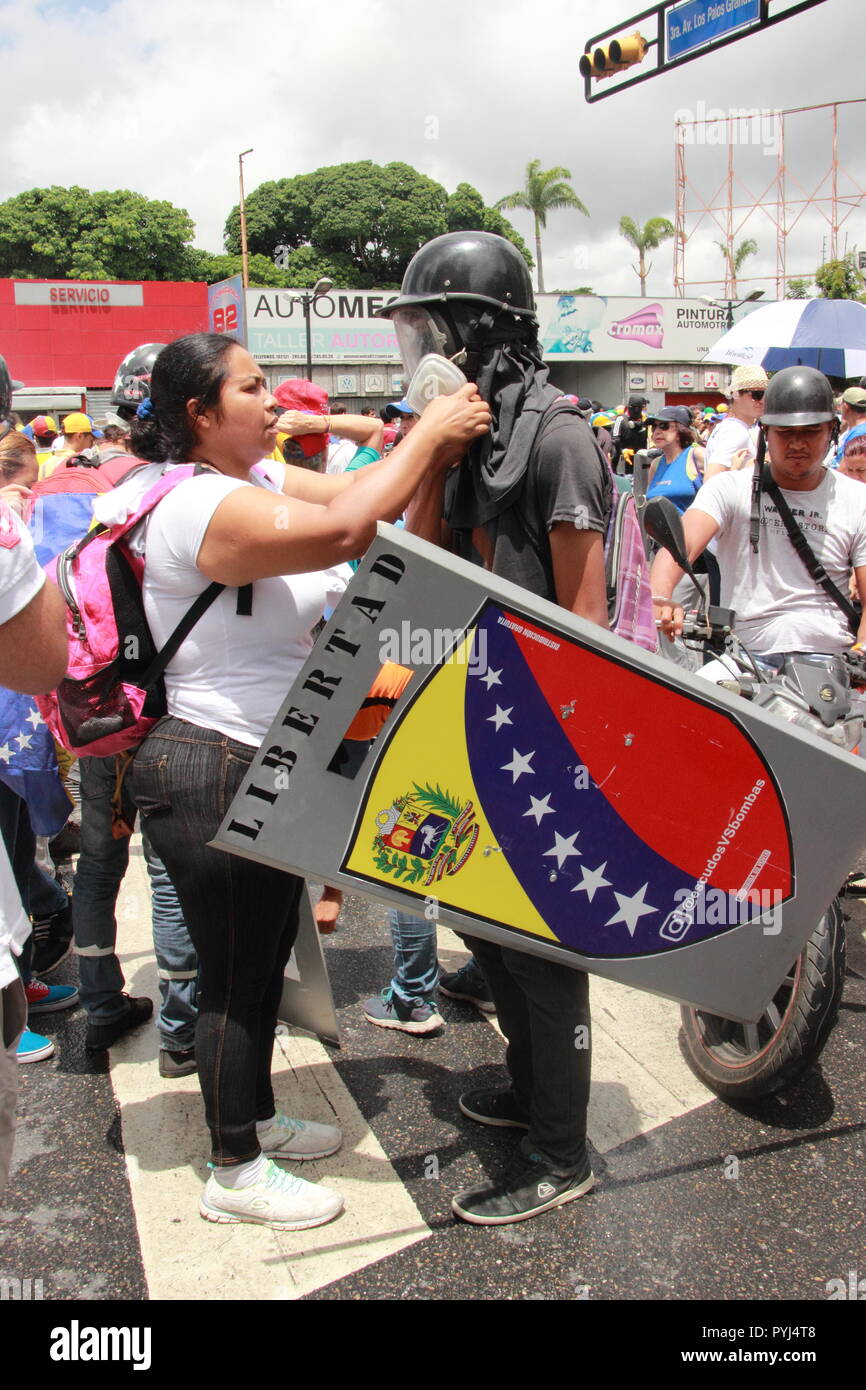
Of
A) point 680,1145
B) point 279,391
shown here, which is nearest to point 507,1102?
point 680,1145

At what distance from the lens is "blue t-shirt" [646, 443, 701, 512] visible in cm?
720

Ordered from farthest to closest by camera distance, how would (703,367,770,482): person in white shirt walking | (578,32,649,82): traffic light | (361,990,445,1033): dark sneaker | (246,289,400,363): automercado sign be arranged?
(246,289,400,363): automercado sign < (578,32,649,82): traffic light < (703,367,770,482): person in white shirt walking < (361,990,445,1033): dark sneaker

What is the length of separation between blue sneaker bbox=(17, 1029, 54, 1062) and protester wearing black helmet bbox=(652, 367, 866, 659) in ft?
8.24

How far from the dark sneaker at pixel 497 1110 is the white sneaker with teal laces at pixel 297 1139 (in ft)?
1.18

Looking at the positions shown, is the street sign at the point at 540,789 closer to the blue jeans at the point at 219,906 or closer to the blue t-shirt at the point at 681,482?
the blue jeans at the point at 219,906

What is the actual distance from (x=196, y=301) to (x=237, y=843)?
1517 inches

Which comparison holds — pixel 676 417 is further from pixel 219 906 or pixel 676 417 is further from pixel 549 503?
pixel 219 906

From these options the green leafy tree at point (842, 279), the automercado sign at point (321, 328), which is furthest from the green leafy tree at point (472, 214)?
the green leafy tree at point (842, 279)

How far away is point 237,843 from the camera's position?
184cm

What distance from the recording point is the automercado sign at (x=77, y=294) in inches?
1330

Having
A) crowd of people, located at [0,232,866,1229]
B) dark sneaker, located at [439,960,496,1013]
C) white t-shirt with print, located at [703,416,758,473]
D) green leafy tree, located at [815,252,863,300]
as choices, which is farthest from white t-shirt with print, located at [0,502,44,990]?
green leafy tree, located at [815,252,863,300]

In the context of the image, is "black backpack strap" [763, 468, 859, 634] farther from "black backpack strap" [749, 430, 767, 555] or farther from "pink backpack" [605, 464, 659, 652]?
"pink backpack" [605, 464, 659, 652]

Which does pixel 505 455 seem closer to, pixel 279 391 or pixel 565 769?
pixel 565 769

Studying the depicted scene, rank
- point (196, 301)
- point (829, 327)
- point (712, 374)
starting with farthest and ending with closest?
point (712, 374) < point (196, 301) < point (829, 327)
